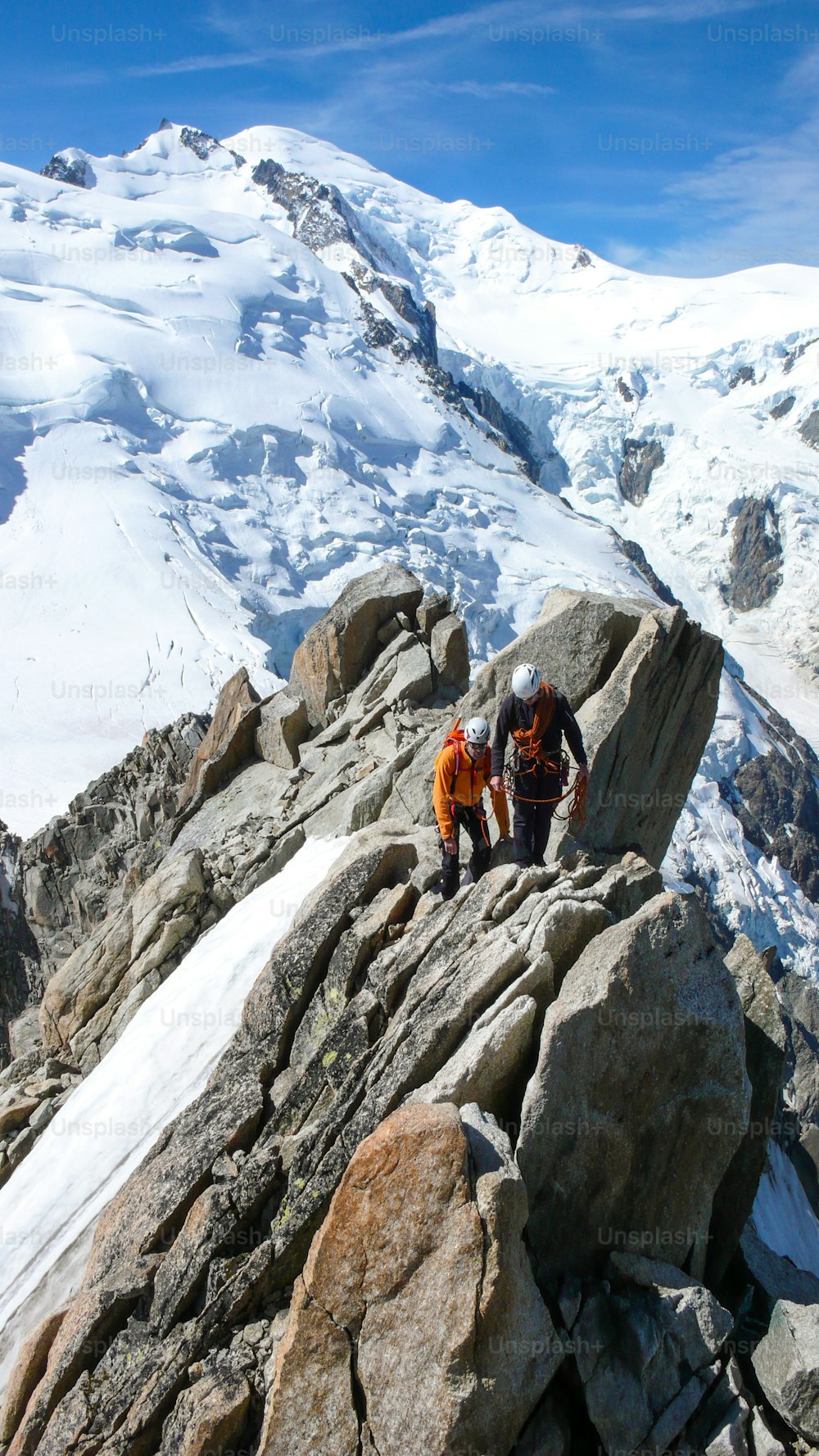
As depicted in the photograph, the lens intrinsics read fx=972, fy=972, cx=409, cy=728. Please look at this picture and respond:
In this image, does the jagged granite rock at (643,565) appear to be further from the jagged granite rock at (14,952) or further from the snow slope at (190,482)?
the jagged granite rock at (14,952)

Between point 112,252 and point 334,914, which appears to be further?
point 112,252

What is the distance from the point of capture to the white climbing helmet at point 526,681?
10.2 m

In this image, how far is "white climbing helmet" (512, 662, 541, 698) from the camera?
10.2 metres

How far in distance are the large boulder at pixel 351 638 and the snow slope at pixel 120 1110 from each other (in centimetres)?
626

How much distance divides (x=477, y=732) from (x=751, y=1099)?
4637 mm

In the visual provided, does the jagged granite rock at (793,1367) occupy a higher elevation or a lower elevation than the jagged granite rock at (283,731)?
lower

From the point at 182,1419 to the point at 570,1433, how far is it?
2837 mm

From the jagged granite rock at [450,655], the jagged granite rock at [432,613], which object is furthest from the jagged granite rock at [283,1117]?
the jagged granite rock at [432,613]

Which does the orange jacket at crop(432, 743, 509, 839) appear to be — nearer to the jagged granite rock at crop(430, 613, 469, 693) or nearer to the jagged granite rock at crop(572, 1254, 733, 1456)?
the jagged granite rock at crop(572, 1254, 733, 1456)

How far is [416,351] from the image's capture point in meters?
139

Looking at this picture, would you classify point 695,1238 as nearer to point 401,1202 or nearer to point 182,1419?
point 401,1202

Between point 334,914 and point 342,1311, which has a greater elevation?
point 334,914

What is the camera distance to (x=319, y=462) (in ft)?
307

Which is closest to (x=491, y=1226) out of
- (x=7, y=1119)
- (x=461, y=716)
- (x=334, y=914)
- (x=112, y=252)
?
(x=334, y=914)
